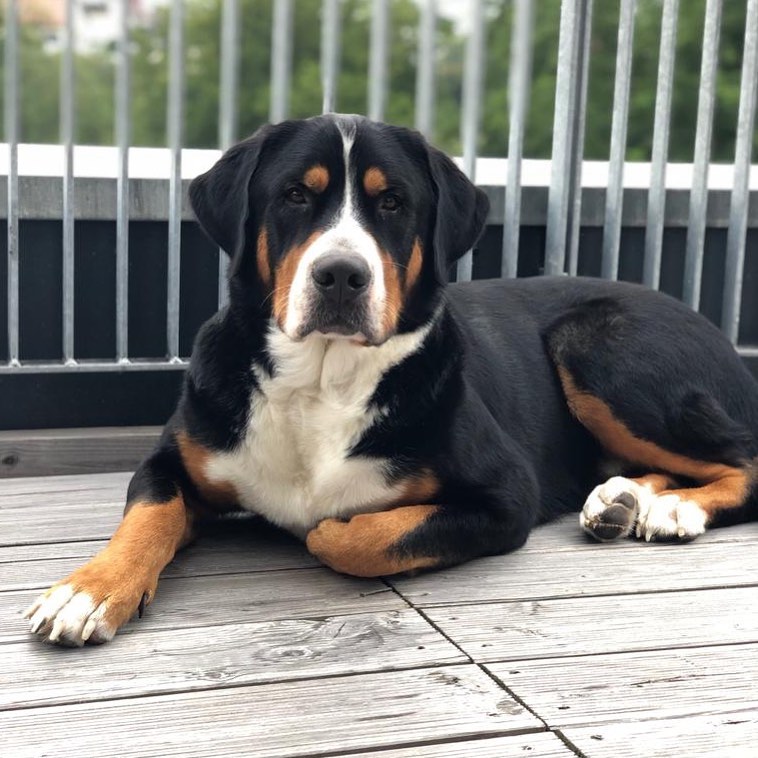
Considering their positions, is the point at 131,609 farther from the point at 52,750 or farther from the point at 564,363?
the point at 564,363

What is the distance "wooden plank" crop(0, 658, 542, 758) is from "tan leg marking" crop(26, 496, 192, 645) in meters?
0.28

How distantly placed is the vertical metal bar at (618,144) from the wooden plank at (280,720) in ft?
7.84

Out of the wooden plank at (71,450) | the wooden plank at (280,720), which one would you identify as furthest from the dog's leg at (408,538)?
the wooden plank at (71,450)

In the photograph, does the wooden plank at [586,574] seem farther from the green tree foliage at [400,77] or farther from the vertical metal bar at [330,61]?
the green tree foliage at [400,77]

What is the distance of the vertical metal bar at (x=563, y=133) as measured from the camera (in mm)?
4137

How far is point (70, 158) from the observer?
3.55 m

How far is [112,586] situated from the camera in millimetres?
2408

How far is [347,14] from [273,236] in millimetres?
44027

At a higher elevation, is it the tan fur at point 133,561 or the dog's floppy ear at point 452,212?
the dog's floppy ear at point 452,212

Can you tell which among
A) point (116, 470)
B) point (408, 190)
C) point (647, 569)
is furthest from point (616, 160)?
point (116, 470)

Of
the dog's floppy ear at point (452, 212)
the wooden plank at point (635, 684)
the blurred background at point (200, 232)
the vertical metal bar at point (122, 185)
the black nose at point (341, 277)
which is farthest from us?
the blurred background at point (200, 232)

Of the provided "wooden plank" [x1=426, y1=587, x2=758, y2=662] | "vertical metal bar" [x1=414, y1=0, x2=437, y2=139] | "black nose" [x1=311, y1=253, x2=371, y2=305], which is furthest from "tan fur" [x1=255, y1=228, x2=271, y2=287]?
"vertical metal bar" [x1=414, y1=0, x2=437, y2=139]

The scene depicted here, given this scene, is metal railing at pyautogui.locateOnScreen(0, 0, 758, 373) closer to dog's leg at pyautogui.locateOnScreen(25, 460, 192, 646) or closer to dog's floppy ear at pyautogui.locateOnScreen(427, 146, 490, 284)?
dog's floppy ear at pyautogui.locateOnScreen(427, 146, 490, 284)

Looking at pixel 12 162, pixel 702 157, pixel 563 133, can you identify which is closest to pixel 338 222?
pixel 12 162
